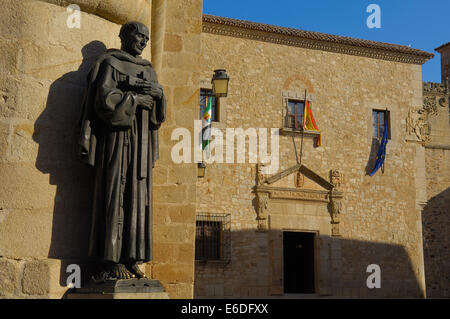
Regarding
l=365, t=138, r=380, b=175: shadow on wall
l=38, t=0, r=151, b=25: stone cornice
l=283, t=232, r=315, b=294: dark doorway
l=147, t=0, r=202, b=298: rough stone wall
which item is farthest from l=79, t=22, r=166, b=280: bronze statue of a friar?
l=365, t=138, r=380, b=175: shadow on wall

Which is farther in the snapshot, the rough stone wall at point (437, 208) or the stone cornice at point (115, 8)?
the rough stone wall at point (437, 208)

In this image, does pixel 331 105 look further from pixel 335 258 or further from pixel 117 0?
pixel 117 0

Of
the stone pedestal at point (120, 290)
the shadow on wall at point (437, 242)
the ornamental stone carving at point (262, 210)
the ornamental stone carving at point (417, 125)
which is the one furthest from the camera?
the shadow on wall at point (437, 242)

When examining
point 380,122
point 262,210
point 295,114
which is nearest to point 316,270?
point 262,210

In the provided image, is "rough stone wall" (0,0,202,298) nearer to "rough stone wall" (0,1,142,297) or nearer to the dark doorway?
"rough stone wall" (0,1,142,297)

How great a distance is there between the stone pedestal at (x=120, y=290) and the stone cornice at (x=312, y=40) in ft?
41.9

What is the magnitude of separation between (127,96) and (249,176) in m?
12.1

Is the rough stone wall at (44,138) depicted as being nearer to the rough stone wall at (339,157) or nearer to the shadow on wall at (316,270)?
the shadow on wall at (316,270)

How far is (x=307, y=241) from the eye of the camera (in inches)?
667

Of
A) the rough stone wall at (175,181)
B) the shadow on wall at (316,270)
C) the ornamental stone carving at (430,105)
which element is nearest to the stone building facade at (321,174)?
the shadow on wall at (316,270)

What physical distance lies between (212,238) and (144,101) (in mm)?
11380

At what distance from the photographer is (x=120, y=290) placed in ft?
11.3

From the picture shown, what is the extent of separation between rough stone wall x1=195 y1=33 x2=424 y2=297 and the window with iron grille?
213 mm

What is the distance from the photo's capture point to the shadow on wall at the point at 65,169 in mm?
3824
